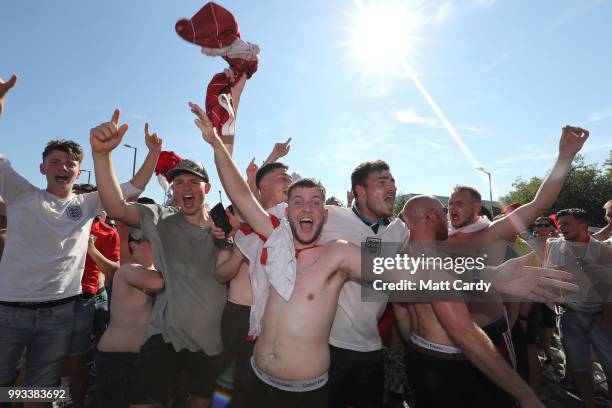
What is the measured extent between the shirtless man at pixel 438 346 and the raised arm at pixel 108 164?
2.39 m

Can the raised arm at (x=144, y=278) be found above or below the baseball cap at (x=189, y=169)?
below

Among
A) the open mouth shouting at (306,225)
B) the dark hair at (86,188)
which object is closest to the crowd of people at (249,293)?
the open mouth shouting at (306,225)

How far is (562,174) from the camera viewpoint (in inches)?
124

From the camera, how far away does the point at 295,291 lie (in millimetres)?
2371

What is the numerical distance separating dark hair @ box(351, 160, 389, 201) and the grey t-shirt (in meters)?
1.71

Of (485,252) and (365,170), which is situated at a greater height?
(365,170)

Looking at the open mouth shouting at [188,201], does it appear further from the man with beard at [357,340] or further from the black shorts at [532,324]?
the black shorts at [532,324]

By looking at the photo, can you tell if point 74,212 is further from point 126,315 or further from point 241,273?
point 241,273

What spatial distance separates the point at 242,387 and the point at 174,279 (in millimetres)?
1078

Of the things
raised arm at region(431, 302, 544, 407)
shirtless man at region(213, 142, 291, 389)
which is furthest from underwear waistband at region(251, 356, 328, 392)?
raised arm at region(431, 302, 544, 407)

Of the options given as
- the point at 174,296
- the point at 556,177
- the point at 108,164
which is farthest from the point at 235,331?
the point at 556,177

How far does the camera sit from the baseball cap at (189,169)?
305 centimetres

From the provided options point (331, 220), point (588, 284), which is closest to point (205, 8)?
point (331, 220)

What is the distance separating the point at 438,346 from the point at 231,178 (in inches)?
82.2
